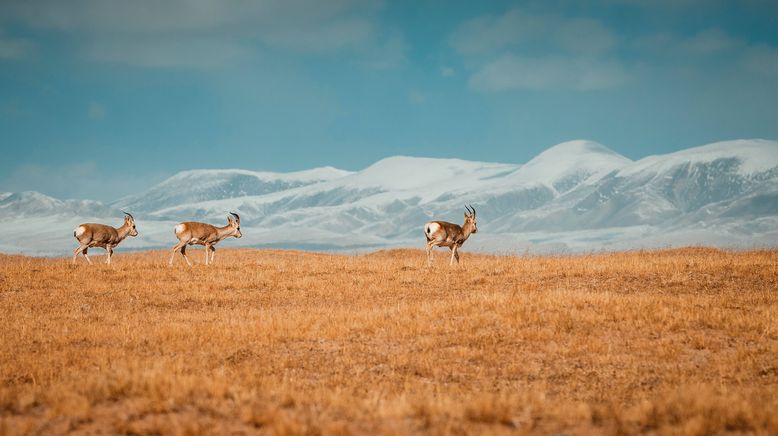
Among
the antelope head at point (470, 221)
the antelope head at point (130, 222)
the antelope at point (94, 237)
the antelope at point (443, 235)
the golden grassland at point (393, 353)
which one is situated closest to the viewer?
the golden grassland at point (393, 353)

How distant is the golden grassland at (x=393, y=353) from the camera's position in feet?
30.3

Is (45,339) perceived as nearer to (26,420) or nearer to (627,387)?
(26,420)

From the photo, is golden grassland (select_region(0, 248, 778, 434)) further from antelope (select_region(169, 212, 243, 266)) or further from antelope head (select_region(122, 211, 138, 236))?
antelope head (select_region(122, 211, 138, 236))

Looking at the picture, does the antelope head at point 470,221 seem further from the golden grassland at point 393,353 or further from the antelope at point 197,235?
the antelope at point 197,235

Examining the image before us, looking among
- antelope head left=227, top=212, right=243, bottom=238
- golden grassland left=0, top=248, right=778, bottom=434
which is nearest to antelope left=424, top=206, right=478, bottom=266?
golden grassland left=0, top=248, right=778, bottom=434

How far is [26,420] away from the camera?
9.08 metres

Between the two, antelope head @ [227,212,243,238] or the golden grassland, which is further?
antelope head @ [227,212,243,238]

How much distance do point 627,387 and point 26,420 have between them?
9119mm

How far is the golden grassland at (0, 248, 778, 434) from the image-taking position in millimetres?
9227

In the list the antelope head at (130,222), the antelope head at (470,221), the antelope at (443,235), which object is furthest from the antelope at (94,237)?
the antelope head at (470,221)

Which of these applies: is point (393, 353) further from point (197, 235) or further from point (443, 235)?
point (197, 235)

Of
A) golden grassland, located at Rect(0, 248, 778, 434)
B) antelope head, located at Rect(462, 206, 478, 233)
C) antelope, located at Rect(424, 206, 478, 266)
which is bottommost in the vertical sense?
golden grassland, located at Rect(0, 248, 778, 434)

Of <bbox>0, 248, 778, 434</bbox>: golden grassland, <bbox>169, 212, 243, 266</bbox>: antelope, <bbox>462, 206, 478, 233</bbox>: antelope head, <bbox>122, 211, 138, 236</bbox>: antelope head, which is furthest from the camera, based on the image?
<bbox>122, 211, 138, 236</bbox>: antelope head

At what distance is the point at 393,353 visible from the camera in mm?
14281
